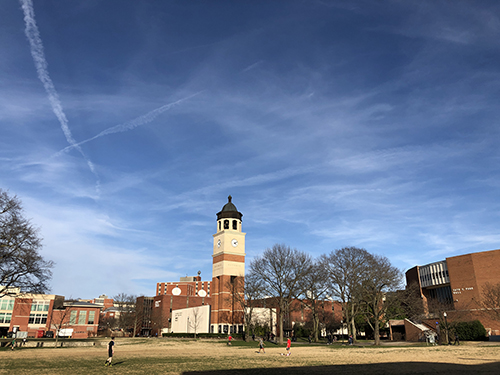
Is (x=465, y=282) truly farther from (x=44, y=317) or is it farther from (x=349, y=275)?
(x=44, y=317)

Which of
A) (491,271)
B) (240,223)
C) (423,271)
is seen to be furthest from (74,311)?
(491,271)

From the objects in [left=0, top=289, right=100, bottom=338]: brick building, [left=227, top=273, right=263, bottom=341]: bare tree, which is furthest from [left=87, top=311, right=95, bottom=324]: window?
[left=227, top=273, right=263, bottom=341]: bare tree

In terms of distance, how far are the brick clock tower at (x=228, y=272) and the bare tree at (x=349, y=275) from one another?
26543 millimetres

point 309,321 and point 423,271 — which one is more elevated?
point 423,271

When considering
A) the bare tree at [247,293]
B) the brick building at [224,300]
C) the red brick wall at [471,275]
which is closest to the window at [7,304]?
the brick building at [224,300]

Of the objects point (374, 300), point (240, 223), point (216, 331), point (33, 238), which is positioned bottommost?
point (216, 331)

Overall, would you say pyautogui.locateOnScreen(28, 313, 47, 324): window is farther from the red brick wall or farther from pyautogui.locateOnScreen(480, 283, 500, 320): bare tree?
pyautogui.locateOnScreen(480, 283, 500, 320): bare tree

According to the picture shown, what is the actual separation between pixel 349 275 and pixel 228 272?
36799 millimetres

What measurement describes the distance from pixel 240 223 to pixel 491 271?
55863mm

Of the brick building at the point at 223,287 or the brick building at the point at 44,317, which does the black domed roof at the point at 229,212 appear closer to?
the brick building at the point at 223,287

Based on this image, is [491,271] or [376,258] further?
[491,271]

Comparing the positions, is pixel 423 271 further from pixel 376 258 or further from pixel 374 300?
pixel 374 300

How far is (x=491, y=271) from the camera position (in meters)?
69.6

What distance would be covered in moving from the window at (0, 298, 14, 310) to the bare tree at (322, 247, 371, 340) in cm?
8121
